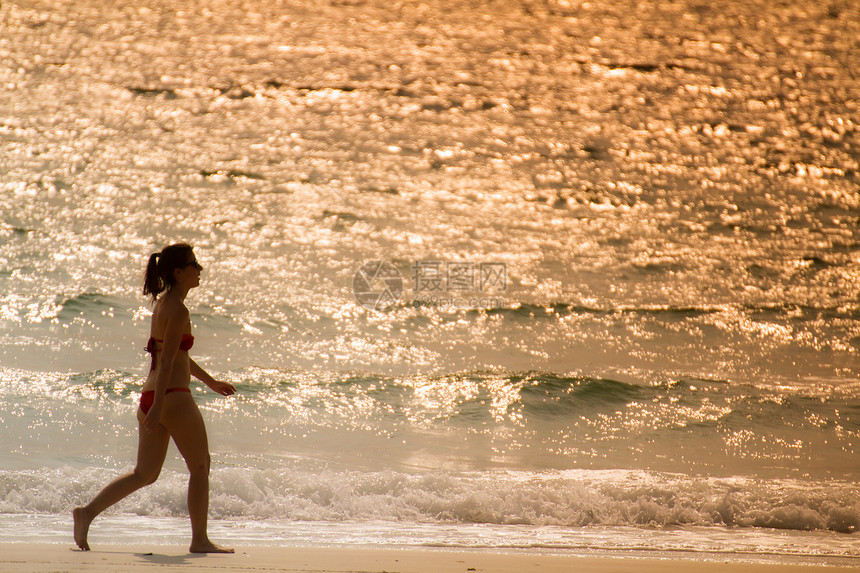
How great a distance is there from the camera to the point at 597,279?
1473 cm

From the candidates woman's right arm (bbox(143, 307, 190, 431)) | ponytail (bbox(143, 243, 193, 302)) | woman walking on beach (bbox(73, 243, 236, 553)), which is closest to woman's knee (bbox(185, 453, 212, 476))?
woman walking on beach (bbox(73, 243, 236, 553))

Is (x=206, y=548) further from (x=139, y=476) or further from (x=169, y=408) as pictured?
(x=169, y=408)

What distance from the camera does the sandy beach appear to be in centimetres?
386

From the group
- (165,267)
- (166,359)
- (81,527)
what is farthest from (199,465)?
(165,267)

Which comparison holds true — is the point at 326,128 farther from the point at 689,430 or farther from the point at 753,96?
the point at 689,430

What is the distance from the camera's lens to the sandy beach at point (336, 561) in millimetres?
3855

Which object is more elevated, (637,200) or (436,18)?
(436,18)

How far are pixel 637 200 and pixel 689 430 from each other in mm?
11338

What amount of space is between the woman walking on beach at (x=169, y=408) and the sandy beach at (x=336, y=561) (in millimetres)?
213

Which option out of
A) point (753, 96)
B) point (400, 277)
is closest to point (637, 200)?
point (400, 277)

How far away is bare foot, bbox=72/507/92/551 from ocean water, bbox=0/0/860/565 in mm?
729

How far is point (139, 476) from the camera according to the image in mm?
4148

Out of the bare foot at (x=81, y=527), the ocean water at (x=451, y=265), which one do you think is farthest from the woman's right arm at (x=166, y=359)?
the ocean water at (x=451, y=265)

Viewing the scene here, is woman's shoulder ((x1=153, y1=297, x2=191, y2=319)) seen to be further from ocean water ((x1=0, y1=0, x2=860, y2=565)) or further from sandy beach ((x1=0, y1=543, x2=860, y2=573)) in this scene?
ocean water ((x1=0, y1=0, x2=860, y2=565))
